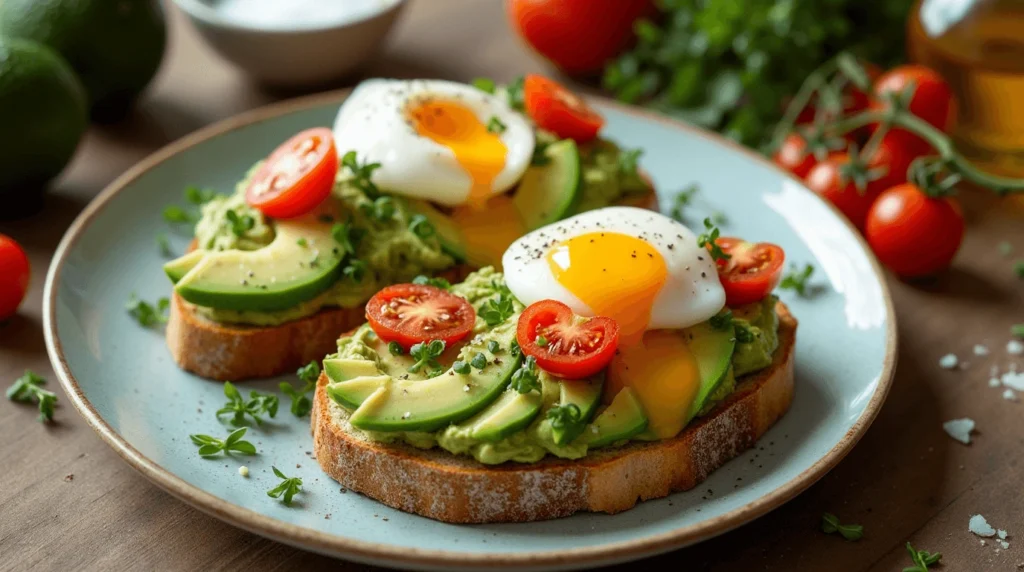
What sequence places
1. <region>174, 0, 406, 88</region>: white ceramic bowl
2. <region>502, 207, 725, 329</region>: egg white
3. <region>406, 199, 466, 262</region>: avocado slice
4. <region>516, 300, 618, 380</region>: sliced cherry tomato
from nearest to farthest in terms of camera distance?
<region>516, 300, 618, 380</region>: sliced cherry tomato → <region>502, 207, 725, 329</region>: egg white → <region>406, 199, 466, 262</region>: avocado slice → <region>174, 0, 406, 88</region>: white ceramic bowl

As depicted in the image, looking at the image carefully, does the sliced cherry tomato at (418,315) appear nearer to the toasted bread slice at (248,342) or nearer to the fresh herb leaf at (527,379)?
the fresh herb leaf at (527,379)

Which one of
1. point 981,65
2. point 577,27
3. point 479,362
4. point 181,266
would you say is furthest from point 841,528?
point 577,27

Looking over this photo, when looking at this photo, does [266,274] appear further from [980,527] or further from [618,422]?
[980,527]

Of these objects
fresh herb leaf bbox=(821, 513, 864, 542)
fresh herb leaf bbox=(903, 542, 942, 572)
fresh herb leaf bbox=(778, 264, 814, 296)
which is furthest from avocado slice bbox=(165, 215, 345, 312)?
fresh herb leaf bbox=(903, 542, 942, 572)

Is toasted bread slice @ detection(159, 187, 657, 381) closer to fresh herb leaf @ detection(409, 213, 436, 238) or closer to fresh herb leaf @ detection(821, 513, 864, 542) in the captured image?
fresh herb leaf @ detection(409, 213, 436, 238)

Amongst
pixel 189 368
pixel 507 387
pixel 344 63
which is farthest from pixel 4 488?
pixel 344 63

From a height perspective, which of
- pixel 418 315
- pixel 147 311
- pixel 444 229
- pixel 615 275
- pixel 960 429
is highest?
pixel 615 275
